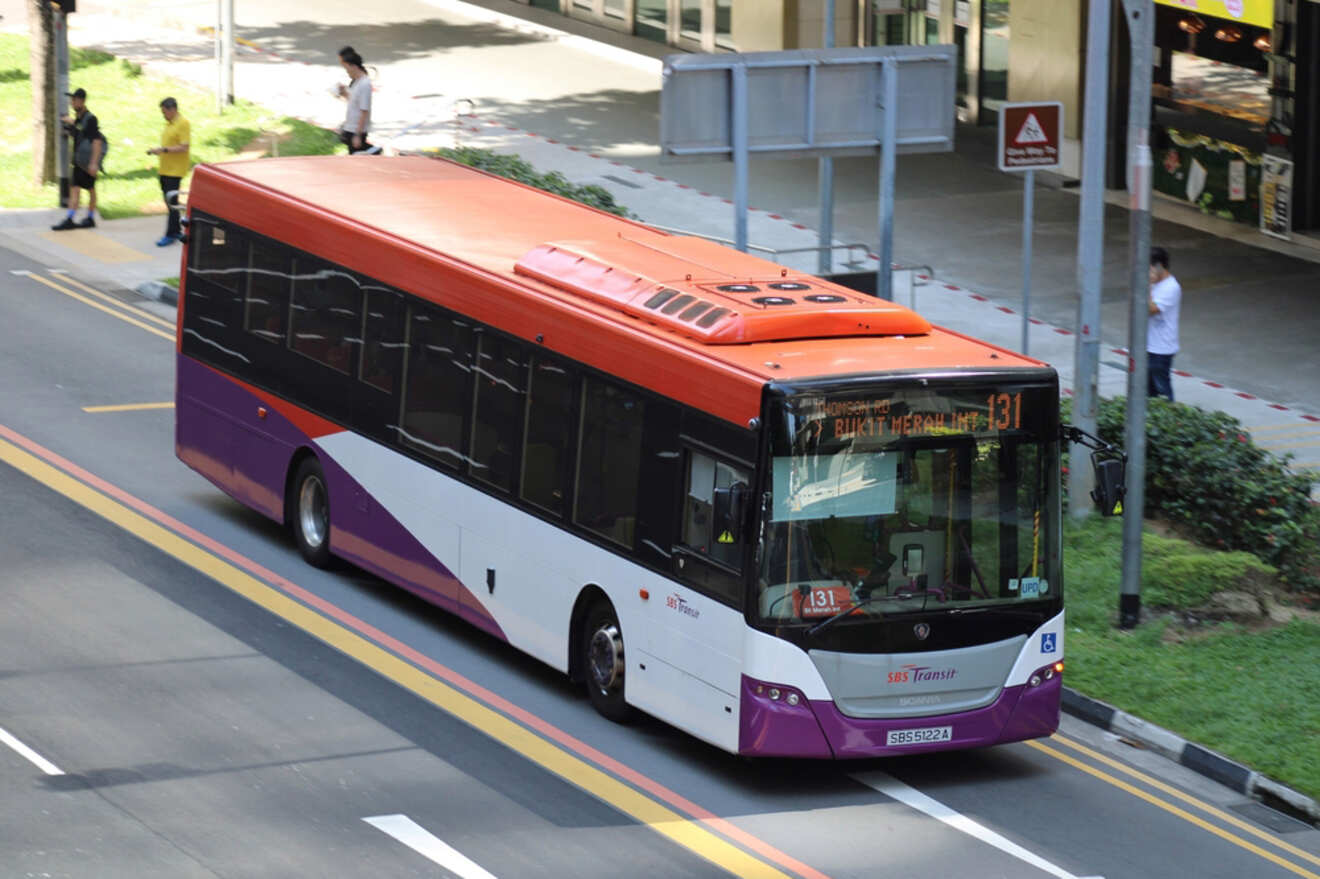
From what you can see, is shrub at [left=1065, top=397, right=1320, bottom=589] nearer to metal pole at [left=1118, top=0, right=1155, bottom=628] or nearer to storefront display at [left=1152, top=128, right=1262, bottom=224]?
metal pole at [left=1118, top=0, right=1155, bottom=628]

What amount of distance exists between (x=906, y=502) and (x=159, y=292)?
15.3 metres

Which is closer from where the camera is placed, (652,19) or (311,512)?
(311,512)

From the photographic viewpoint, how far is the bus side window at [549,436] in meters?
14.0

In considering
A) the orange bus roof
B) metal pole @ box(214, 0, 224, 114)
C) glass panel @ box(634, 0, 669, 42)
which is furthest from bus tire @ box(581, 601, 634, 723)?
glass panel @ box(634, 0, 669, 42)

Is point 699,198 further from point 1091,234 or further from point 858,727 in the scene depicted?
point 858,727

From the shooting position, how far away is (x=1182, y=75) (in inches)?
1239

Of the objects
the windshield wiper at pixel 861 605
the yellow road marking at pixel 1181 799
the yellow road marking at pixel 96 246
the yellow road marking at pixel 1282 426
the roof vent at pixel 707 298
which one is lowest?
the yellow road marking at pixel 1181 799

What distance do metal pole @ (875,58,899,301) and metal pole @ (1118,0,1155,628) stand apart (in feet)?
14.6

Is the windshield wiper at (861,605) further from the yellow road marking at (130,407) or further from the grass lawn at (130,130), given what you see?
the grass lawn at (130,130)

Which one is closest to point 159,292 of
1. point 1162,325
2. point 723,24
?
point 1162,325

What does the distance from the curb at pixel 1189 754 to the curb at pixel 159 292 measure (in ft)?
46.2

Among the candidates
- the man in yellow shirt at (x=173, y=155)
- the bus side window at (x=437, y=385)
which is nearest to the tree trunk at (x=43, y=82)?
the man in yellow shirt at (x=173, y=155)

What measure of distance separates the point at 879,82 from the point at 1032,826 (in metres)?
9.51

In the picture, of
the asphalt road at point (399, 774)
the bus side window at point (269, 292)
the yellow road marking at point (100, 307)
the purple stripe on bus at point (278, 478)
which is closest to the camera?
the asphalt road at point (399, 774)
